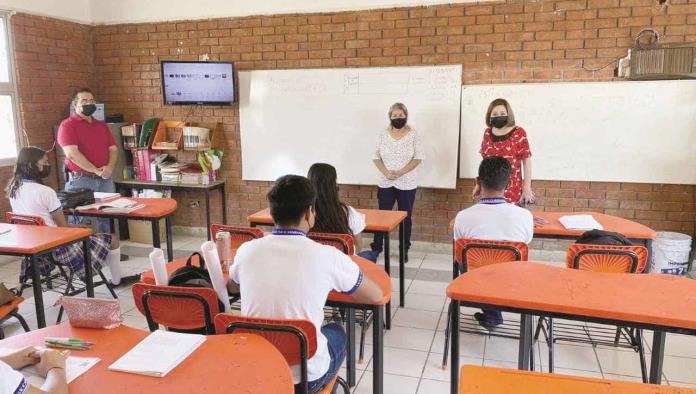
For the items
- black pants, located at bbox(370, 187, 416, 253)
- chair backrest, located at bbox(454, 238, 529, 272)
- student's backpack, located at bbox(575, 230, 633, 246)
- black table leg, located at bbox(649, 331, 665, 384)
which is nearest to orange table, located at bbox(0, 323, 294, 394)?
chair backrest, located at bbox(454, 238, 529, 272)

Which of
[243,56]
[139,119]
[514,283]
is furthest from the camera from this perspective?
[139,119]

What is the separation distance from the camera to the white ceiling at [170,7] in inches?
210

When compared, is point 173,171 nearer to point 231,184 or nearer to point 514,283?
point 231,184

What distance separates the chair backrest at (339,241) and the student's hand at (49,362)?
5.17ft

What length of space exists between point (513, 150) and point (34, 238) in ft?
11.6

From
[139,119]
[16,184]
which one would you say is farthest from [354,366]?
[139,119]

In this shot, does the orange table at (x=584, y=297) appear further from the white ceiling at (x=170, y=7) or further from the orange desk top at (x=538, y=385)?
the white ceiling at (x=170, y=7)

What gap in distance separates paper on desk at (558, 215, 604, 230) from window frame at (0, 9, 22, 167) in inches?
213

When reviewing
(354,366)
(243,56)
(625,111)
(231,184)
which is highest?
(243,56)

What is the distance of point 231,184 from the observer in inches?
242

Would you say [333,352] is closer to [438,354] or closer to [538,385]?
[538,385]

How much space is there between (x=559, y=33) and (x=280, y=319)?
13.7 ft

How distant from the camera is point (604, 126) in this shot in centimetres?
479

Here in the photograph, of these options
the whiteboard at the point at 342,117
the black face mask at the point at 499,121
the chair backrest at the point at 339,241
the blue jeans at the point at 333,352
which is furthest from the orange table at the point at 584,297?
the whiteboard at the point at 342,117
